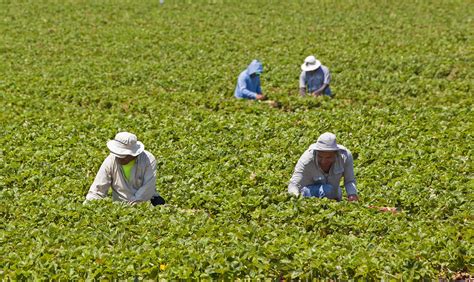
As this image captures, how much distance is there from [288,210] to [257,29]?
21.0 m

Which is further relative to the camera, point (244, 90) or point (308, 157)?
point (244, 90)

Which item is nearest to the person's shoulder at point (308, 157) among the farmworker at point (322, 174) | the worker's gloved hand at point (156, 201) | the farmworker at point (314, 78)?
the farmworker at point (322, 174)

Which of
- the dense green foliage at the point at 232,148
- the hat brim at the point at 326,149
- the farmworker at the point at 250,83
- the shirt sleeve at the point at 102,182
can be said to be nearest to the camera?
the dense green foliage at the point at 232,148

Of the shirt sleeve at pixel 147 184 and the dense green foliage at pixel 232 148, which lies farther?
the shirt sleeve at pixel 147 184

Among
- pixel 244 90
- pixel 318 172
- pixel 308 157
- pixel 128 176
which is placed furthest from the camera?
pixel 244 90

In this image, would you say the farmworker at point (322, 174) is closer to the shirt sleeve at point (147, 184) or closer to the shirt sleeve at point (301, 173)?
the shirt sleeve at point (301, 173)

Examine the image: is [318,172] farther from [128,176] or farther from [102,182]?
[102,182]

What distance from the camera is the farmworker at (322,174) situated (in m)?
9.68

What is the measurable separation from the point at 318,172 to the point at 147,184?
83.3 inches

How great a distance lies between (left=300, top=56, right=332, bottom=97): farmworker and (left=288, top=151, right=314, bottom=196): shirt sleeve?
26.8 feet

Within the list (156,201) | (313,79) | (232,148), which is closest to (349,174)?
(156,201)

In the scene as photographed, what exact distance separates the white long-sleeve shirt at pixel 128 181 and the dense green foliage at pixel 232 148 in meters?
0.35

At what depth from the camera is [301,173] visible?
980 centimetres

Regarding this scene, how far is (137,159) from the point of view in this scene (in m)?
9.44
